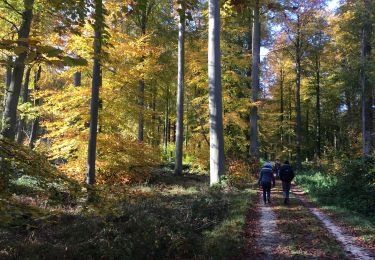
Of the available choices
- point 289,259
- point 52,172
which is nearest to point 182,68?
point 289,259

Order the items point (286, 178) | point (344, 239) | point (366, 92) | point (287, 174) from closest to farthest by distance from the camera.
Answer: point (344, 239) → point (286, 178) → point (287, 174) → point (366, 92)

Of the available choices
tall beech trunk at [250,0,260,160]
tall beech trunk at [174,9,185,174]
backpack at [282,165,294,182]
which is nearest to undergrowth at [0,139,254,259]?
backpack at [282,165,294,182]

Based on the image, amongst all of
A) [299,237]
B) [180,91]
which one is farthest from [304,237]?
[180,91]

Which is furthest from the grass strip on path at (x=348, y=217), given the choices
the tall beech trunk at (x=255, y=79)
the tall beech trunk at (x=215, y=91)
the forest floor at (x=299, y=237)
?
the tall beech trunk at (x=255, y=79)

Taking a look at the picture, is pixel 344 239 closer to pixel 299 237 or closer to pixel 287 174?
pixel 299 237

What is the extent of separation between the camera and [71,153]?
49.0 ft

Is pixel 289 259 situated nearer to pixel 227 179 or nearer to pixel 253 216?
pixel 253 216

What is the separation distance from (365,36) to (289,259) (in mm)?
17486

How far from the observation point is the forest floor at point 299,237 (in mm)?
7598

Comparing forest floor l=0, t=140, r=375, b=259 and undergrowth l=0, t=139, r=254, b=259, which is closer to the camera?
forest floor l=0, t=140, r=375, b=259

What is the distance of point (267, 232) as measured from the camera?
30.2 feet

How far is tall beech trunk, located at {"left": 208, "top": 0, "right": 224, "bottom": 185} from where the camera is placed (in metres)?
14.8

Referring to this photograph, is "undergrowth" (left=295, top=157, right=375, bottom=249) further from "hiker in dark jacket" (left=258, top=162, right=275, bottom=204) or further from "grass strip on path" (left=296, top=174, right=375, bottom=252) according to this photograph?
"hiker in dark jacket" (left=258, top=162, right=275, bottom=204)

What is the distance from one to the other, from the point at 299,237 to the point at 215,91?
7.59m
